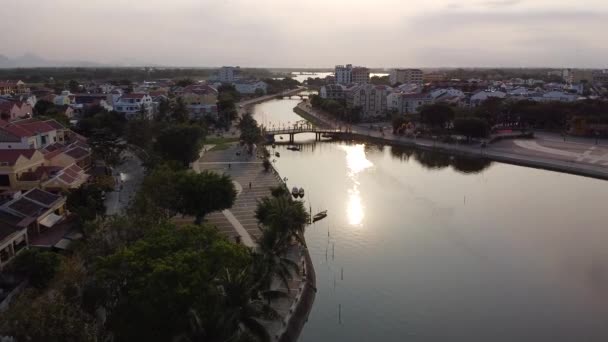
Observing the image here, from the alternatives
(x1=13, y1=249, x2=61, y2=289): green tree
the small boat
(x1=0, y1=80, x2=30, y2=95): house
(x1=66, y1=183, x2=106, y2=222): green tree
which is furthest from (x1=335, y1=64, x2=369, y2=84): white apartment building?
→ (x1=13, y1=249, x2=61, y2=289): green tree

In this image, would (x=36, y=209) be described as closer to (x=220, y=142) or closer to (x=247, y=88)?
(x=220, y=142)

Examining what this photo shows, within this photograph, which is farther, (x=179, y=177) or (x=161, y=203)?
(x=179, y=177)

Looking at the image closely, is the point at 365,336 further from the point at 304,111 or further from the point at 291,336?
the point at 304,111

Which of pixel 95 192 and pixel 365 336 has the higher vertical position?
pixel 95 192

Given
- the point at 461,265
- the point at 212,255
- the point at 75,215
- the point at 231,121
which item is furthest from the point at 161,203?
the point at 231,121

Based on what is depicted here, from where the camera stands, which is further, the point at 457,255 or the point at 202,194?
the point at 457,255

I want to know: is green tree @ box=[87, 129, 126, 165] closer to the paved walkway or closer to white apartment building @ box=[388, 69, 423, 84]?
the paved walkway

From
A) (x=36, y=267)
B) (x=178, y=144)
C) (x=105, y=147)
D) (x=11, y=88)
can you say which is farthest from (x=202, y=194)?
(x=11, y=88)
